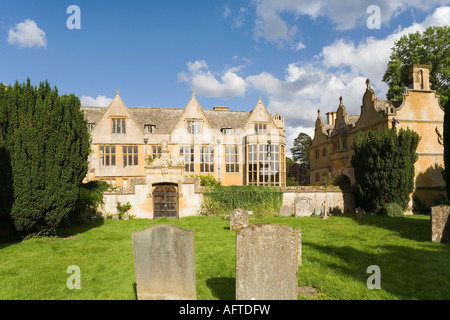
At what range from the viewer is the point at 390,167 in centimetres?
2042

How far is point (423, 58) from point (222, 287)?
34.5 m

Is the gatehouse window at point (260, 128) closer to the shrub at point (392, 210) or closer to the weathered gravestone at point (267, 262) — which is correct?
the shrub at point (392, 210)

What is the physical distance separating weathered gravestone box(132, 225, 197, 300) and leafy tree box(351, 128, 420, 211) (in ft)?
61.9

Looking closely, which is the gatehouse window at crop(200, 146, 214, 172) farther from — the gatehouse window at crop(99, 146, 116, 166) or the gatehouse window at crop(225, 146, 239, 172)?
the gatehouse window at crop(99, 146, 116, 166)

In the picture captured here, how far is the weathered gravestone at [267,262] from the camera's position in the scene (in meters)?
5.61

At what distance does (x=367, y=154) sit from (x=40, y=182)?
21.0 metres

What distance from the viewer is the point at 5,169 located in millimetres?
11602

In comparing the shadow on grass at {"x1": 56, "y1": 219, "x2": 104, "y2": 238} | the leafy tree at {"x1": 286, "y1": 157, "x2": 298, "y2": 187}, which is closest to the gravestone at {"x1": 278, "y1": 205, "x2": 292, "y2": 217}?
the shadow on grass at {"x1": 56, "y1": 219, "x2": 104, "y2": 238}

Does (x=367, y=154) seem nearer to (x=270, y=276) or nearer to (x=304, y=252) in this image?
(x=304, y=252)

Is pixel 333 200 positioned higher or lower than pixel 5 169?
lower

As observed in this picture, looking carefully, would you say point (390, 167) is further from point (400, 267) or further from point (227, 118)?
point (227, 118)

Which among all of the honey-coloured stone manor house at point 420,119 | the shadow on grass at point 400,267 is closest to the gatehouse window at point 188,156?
the honey-coloured stone manor house at point 420,119

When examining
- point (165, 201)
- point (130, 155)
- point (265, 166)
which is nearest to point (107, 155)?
point (130, 155)
